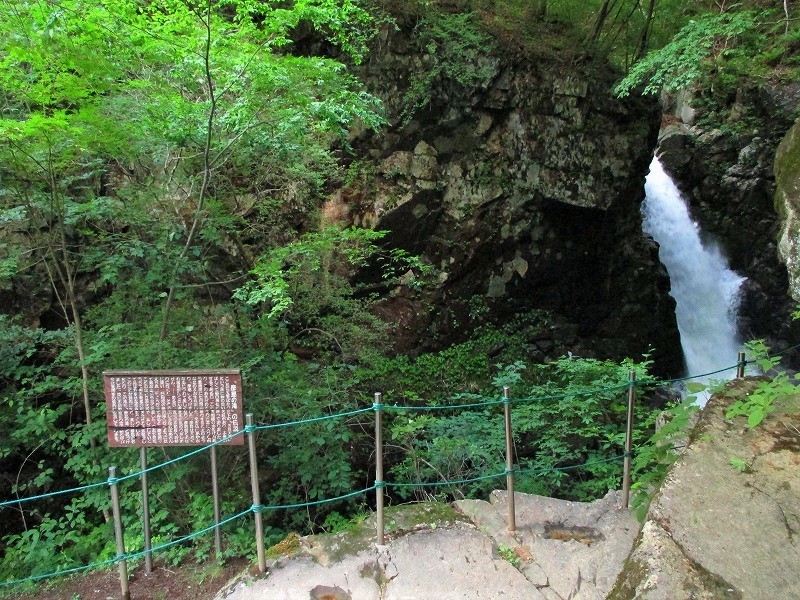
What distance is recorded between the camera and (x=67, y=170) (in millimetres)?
5457

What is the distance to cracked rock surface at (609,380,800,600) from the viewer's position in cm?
236

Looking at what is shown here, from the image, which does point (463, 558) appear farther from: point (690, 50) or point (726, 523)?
point (690, 50)

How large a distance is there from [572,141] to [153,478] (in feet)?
31.1

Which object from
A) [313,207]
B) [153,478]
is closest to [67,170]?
[153,478]

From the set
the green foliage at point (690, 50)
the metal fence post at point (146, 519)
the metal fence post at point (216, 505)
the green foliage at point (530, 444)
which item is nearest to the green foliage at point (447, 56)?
the green foliage at point (690, 50)

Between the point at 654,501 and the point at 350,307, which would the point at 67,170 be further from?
the point at 654,501

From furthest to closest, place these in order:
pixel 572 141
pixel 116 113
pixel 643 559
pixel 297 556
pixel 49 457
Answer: pixel 572 141, pixel 49 457, pixel 116 113, pixel 297 556, pixel 643 559

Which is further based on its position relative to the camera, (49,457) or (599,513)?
(49,457)

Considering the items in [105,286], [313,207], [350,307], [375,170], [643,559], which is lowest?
[643,559]

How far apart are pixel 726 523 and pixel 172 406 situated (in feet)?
11.9

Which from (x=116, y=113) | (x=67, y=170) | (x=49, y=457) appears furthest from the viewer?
(x=49, y=457)

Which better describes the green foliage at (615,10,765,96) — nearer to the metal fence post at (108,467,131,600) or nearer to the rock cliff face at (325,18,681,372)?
the rock cliff face at (325,18,681,372)

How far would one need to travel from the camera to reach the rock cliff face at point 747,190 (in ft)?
38.5

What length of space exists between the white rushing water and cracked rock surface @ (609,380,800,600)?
9.59 metres
